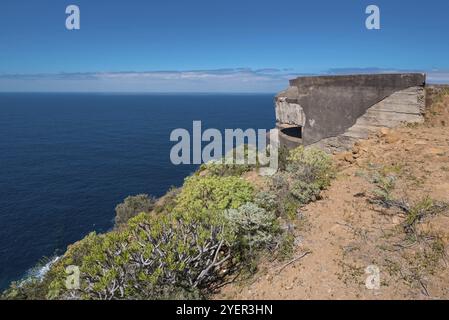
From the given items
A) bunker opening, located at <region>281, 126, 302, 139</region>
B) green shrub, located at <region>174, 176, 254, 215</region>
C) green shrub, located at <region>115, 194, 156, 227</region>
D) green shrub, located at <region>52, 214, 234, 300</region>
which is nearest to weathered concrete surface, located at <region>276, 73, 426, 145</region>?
bunker opening, located at <region>281, 126, 302, 139</region>

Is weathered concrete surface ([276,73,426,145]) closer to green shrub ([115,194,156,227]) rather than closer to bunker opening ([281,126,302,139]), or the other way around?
bunker opening ([281,126,302,139])

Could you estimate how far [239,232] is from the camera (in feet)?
26.4

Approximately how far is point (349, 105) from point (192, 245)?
10.0 meters

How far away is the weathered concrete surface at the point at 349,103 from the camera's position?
40.5 ft

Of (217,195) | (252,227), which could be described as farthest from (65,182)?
(252,227)

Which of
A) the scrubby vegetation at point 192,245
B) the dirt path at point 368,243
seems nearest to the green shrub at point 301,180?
the scrubby vegetation at point 192,245

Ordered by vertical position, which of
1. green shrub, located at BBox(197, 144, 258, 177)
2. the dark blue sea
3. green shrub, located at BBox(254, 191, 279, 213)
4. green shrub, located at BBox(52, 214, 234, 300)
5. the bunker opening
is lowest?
the dark blue sea

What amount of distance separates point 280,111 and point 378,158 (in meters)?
6.88

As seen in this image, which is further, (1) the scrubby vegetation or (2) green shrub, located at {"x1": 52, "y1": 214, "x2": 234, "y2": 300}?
(1) the scrubby vegetation

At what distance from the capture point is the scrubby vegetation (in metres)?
5.92

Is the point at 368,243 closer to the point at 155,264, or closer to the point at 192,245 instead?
the point at 192,245

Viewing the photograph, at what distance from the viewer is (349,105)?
13.8m

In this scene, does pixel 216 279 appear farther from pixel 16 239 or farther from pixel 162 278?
pixel 16 239

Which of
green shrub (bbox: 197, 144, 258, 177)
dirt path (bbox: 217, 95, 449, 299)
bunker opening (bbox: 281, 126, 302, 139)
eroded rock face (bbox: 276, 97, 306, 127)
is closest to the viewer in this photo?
dirt path (bbox: 217, 95, 449, 299)
